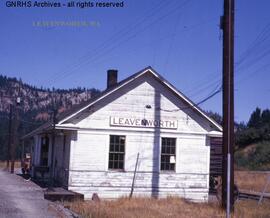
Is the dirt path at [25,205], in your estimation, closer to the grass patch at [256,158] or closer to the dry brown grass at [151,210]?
the dry brown grass at [151,210]

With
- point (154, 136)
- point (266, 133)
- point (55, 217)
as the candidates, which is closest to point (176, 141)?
point (154, 136)

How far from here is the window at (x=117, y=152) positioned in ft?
77.2

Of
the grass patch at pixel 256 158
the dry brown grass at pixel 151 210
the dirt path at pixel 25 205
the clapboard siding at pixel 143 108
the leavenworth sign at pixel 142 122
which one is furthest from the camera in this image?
the grass patch at pixel 256 158

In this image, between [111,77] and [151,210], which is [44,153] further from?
[151,210]

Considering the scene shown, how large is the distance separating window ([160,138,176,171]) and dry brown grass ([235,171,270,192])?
45.7 ft

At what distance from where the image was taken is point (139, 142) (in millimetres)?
24016

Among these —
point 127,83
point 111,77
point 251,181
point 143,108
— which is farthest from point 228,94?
point 251,181

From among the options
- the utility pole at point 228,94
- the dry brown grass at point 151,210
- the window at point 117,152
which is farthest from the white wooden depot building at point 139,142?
the utility pole at point 228,94

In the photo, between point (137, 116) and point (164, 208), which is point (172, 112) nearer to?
point (137, 116)

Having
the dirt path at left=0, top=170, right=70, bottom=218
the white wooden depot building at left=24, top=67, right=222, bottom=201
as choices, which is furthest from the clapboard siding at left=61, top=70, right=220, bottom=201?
the dirt path at left=0, top=170, right=70, bottom=218

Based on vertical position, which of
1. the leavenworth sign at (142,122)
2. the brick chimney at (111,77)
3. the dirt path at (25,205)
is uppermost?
the brick chimney at (111,77)

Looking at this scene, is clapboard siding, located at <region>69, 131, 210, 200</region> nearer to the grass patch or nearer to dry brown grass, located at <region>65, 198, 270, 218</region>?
dry brown grass, located at <region>65, 198, 270, 218</region>

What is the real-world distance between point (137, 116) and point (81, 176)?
3515 millimetres

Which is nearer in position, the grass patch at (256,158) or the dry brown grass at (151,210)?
the dry brown grass at (151,210)
